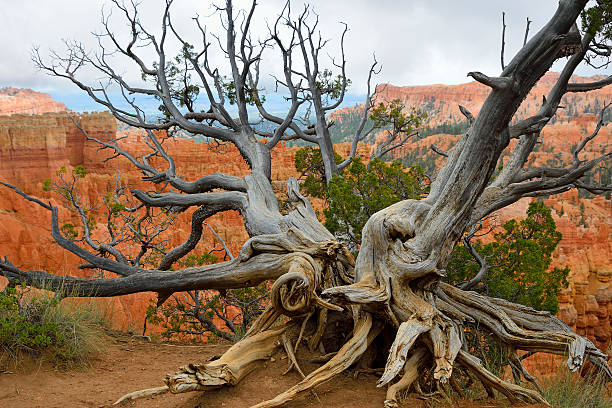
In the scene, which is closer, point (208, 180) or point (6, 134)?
point (208, 180)

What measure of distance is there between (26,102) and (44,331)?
14480cm

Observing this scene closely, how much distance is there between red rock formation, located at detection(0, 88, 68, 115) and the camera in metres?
116

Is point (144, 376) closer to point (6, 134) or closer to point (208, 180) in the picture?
point (208, 180)

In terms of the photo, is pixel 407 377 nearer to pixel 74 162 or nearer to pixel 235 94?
pixel 235 94

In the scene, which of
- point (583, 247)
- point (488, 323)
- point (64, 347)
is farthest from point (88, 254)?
point (583, 247)

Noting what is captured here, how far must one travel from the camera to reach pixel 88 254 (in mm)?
5805

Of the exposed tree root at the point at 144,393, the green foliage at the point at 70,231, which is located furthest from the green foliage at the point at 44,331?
the green foliage at the point at 70,231

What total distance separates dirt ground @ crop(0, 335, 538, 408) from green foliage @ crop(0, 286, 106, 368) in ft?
0.47

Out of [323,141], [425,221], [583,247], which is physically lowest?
[583,247]

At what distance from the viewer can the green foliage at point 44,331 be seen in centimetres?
467

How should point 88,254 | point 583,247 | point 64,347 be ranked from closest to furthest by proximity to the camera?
point 64,347, point 88,254, point 583,247

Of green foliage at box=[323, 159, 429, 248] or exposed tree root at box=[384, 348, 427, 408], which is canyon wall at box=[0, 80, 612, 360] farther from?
exposed tree root at box=[384, 348, 427, 408]

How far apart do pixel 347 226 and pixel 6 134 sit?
4358 cm

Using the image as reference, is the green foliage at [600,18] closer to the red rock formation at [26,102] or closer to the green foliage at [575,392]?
the green foliage at [575,392]
